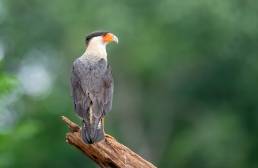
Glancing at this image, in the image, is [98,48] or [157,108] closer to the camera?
[98,48]

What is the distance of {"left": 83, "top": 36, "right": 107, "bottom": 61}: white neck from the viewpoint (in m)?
17.9

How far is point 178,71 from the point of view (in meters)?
43.9

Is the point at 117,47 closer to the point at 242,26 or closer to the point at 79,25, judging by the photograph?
the point at 79,25

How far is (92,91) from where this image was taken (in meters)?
17.0

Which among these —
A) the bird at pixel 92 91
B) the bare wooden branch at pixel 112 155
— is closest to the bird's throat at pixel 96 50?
the bird at pixel 92 91

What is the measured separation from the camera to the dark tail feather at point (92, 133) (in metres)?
16.1

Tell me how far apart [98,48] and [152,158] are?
23428 millimetres

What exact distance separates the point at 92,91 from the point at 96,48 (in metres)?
1.13

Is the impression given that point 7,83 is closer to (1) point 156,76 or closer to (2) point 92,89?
(2) point 92,89

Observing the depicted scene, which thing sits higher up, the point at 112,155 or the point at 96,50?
the point at 96,50

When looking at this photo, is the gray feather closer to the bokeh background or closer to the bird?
the bird

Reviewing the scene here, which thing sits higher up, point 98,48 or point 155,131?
point 98,48

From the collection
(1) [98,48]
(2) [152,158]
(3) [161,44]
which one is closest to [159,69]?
(3) [161,44]

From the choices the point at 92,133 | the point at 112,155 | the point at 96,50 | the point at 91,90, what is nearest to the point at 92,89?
the point at 91,90
